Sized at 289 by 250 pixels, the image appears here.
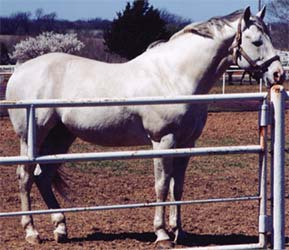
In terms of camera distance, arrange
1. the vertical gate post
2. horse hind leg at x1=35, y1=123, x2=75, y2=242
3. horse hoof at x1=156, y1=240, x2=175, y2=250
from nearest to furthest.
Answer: the vertical gate post → horse hoof at x1=156, y1=240, x2=175, y2=250 → horse hind leg at x1=35, y1=123, x2=75, y2=242

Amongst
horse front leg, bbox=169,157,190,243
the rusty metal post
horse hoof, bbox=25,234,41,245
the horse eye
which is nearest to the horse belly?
horse front leg, bbox=169,157,190,243

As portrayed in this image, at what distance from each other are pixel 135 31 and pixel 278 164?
38.5 m

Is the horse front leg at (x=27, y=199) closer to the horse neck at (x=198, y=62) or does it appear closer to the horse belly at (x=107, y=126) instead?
the horse belly at (x=107, y=126)

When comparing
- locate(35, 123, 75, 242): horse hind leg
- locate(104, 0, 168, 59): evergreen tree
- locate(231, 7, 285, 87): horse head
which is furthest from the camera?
locate(104, 0, 168, 59): evergreen tree

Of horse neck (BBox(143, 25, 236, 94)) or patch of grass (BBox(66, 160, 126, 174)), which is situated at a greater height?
horse neck (BBox(143, 25, 236, 94))

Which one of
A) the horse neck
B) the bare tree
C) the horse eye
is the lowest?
the horse neck

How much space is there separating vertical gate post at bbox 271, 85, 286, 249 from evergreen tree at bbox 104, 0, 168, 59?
37.8 metres

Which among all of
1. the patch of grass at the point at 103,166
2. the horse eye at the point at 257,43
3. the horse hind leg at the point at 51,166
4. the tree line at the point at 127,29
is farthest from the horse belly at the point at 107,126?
the tree line at the point at 127,29

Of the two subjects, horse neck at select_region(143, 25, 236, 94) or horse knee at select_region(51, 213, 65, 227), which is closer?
horse neck at select_region(143, 25, 236, 94)

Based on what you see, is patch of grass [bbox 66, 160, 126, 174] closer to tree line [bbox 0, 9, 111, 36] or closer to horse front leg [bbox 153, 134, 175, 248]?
horse front leg [bbox 153, 134, 175, 248]

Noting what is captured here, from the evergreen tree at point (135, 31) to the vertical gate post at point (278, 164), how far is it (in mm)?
37828

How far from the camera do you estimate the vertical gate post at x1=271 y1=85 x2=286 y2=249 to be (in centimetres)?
458

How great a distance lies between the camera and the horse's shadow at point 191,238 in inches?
259

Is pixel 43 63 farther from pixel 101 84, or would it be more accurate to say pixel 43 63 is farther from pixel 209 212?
pixel 209 212
